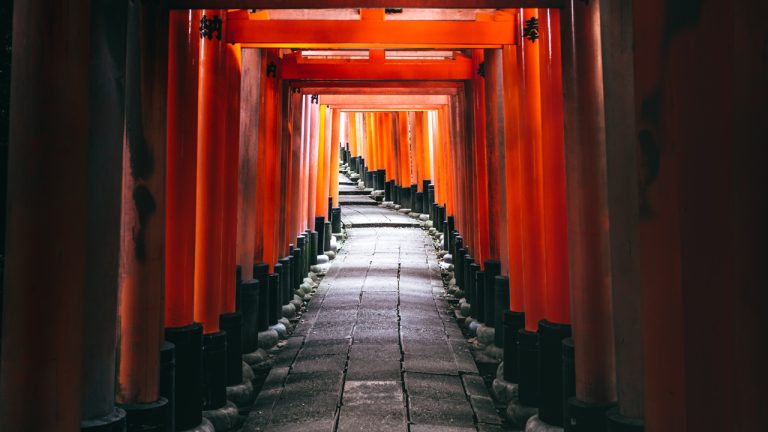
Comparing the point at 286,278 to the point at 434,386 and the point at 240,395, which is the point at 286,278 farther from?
the point at 434,386

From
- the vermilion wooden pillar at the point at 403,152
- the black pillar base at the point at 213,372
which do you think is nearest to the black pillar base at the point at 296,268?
the black pillar base at the point at 213,372

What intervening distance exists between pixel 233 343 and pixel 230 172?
55.7 inches

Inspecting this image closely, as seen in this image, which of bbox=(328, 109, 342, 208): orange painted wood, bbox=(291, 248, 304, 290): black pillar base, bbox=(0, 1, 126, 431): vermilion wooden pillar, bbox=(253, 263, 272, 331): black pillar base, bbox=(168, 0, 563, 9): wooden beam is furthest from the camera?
bbox=(328, 109, 342, 208): orange painted wood

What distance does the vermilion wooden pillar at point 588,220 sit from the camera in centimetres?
404

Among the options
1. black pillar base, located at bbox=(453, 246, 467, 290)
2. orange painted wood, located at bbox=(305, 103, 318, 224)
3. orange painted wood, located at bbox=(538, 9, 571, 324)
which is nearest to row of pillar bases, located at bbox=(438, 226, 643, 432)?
orange painted wood, located at bbox=(538, 9, 571, 324)

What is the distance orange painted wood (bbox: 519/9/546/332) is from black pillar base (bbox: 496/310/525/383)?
523 mm

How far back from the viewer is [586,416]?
4.03m

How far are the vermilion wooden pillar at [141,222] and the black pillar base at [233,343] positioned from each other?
2.09 m

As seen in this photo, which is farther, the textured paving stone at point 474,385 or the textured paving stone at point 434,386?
the textured paving stone at point 474,385

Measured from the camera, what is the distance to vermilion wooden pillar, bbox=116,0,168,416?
416cm

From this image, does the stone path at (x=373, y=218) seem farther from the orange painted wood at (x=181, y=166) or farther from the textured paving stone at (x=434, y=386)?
the orange painted wood at (x=181, y=166)

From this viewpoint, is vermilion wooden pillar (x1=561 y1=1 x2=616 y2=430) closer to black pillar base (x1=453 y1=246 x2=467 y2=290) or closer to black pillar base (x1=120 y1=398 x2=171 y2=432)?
black pillar base (x1=120 y1=398 x2=171 y2=432)

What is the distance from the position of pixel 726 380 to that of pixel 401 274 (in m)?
10.4

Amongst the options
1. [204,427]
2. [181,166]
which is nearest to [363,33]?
[181,166]
